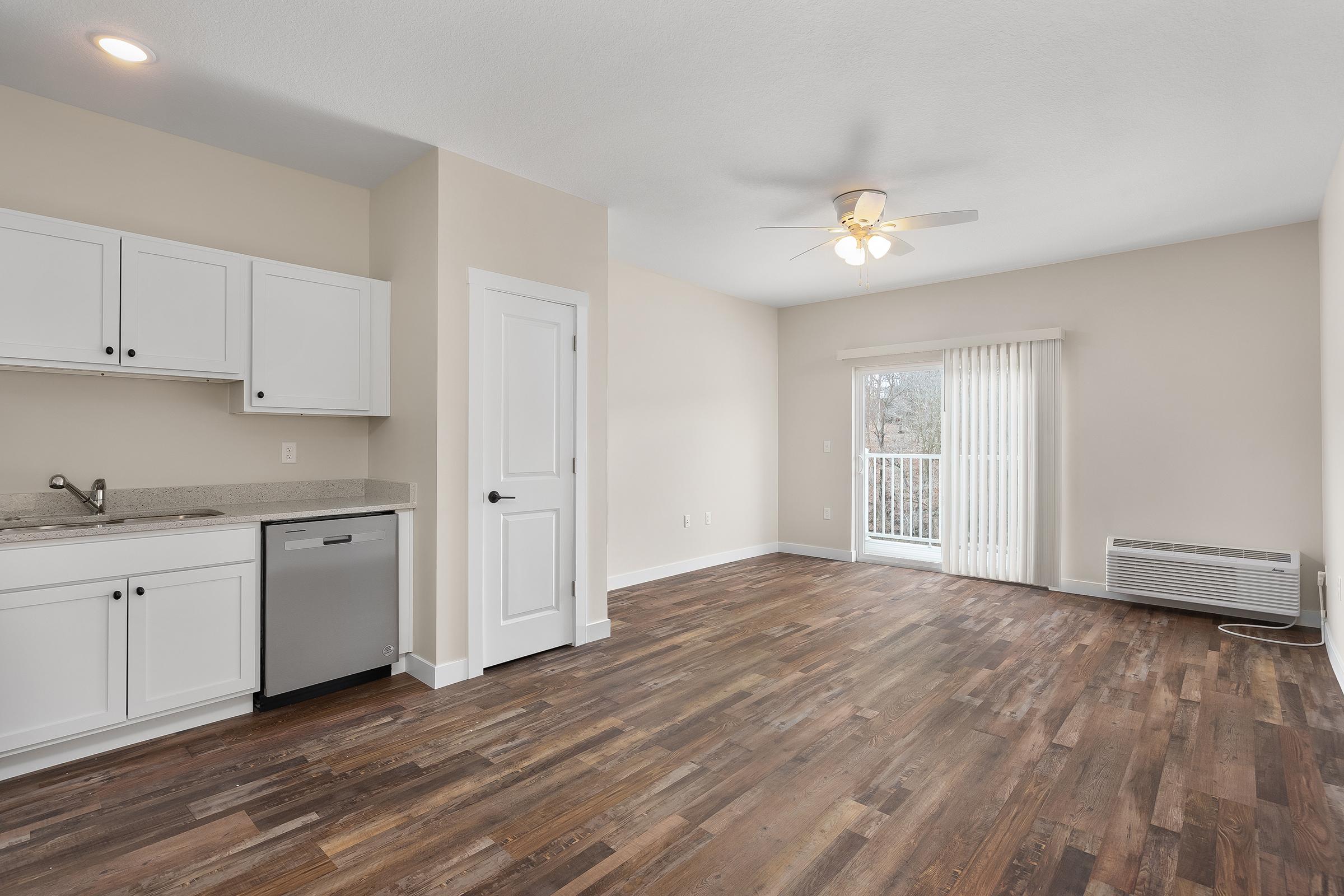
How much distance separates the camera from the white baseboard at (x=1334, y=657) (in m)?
3.36

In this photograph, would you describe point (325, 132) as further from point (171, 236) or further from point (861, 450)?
point (861, 450)

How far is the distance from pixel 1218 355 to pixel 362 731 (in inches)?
232

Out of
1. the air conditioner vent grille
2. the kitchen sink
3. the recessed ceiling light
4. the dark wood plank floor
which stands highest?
the recessed ceiling light

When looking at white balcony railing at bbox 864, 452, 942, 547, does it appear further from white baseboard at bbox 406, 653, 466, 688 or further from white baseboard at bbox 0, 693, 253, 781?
white baseboard at bbox 0, 693, 253, 781

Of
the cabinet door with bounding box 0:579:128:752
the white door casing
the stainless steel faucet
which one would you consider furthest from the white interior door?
the stainless steel faucet

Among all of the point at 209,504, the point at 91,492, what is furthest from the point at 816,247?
the point at 91,492

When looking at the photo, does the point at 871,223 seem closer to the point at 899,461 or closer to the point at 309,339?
the point at 309,339

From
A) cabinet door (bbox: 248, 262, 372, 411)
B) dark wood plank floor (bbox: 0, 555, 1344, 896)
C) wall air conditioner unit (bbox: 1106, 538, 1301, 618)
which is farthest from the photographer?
wall air conditioner unit (bbox: 1106, 538, 1301, 618)

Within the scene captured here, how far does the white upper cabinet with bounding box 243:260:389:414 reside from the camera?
321 centimetres

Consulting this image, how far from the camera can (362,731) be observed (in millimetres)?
2797

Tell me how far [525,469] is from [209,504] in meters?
1.57

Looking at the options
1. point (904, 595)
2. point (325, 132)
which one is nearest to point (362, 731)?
point (325, 132)

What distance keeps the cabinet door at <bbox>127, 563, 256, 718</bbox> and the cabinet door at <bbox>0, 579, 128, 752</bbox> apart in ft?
0.17

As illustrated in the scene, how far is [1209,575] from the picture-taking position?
14.8 feet
